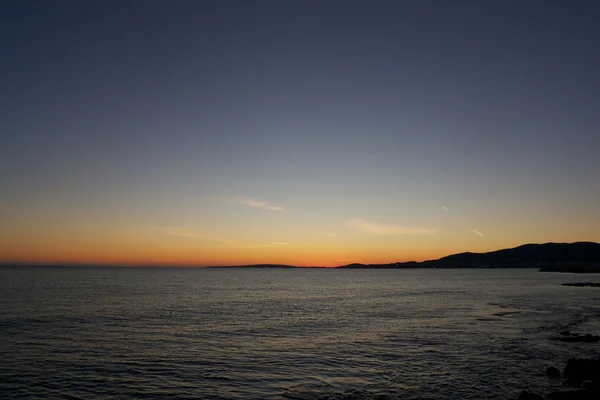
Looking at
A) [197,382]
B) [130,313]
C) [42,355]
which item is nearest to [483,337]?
[197,382]

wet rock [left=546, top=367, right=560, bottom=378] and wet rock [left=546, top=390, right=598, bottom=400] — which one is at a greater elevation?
wet rock [left=546, top=390, right=598, bottom=400]

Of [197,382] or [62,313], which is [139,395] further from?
[62,313]

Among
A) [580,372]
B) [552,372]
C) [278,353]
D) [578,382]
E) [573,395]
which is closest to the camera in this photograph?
[573,395]

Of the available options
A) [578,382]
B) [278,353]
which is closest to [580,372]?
[578,382]

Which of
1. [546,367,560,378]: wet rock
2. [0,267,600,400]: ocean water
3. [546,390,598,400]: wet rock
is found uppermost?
[546,390,598,400]: wet rock

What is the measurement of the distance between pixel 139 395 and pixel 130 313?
43.4m

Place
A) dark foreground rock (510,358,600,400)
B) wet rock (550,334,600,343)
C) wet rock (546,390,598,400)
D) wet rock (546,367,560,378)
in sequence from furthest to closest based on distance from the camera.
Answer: wet rock (550,334,600,343), wet rock (546,367,560,378), dark foreground rock (510,358,600,400), wet rock (546,390,598,400)

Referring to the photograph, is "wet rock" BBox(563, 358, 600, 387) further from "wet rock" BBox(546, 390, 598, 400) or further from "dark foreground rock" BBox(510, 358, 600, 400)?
"wet rock" BBox(546, 390, 598, 400)

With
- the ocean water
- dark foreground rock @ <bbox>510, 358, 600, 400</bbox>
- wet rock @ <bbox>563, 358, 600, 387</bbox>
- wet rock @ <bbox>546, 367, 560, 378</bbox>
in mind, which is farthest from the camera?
wet rock @ <bbox>546, 367, 560, 378</bbox>

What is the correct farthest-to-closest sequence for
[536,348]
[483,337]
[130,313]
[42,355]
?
[130,313], [483,337], [536,348], [42,355]

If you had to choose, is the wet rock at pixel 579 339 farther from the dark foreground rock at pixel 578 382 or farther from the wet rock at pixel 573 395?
the wet rock at pixel 573 395

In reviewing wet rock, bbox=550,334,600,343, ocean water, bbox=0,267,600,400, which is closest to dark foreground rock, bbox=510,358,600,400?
ocean water, bbox=0,267,600,400

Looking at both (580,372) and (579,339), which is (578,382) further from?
(579,339)

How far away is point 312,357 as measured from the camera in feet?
117
